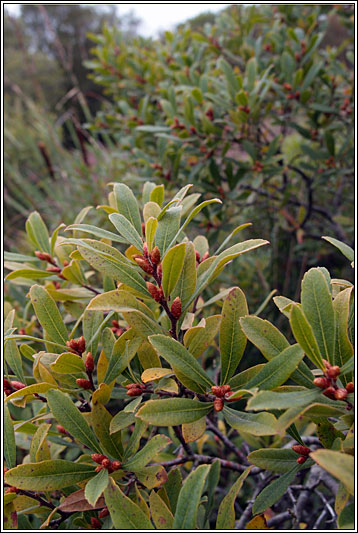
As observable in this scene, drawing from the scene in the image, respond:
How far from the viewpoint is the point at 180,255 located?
0.50 meters

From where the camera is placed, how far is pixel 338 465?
362 millimetres

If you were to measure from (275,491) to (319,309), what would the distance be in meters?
0.26

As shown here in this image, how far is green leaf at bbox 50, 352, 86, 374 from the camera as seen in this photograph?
0.56 metres

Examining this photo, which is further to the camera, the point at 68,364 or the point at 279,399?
the point at 68,364

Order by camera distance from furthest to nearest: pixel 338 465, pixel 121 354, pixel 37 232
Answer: pixel 37 232, pixel 121 354, pixel 338 465

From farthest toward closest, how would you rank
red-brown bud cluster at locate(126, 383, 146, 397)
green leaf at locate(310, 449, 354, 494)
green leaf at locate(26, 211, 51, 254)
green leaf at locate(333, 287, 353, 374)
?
green leaf at locate(26, 211, 51, 254) < red-brown bud cluster at locate(126, 383, 146, 397) < green leaf at locate(333, 287, 353, 374) < green leaf at locate(310, 449, 354, 494)

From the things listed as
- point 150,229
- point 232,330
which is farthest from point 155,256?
point 232,330

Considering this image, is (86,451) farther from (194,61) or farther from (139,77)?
(139,77)

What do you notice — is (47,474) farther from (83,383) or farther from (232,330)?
(232,330)

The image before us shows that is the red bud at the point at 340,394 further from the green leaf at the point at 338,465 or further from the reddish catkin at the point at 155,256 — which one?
the reddish catkin at the point at 155,256

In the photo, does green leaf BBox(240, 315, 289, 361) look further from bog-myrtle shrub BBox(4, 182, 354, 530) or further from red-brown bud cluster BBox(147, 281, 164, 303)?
red-brown bud cluster BBox(147, 281, 164, 303)

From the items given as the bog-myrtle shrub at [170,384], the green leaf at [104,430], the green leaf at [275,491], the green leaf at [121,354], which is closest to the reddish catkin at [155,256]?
the bog-myrtle shrub at [170,384]

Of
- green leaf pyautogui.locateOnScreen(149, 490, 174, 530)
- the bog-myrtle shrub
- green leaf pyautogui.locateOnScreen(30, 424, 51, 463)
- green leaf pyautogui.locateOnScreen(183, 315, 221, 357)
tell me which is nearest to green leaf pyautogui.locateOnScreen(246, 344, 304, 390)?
the bog-myrtle shrub

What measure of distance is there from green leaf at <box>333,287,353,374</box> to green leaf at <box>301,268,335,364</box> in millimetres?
18
